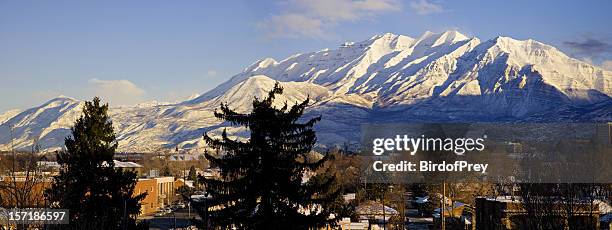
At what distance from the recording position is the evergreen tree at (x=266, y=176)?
679 inches

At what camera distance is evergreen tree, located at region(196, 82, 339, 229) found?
17.2 meters

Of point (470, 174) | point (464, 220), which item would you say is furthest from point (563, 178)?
point (470, 174)

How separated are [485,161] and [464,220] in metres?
7.57

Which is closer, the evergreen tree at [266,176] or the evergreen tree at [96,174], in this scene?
the evergreen tree at [266,176]

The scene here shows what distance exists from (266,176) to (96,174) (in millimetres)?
8874

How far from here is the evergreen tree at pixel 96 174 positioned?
2348 cm

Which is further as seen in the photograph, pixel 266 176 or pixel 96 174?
pixel 96 174

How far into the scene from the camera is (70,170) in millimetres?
23969

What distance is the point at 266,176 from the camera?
17.2 m

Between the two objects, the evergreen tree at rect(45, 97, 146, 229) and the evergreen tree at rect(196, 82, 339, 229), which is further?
the evergreen tree at rect(45, 97, 146, 229)

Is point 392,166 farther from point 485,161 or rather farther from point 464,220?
point 464,220

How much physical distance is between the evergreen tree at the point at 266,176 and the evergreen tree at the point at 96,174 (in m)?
6.57

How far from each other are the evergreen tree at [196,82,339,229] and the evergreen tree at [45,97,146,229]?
21.6 ft

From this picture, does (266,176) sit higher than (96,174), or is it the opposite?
(266,176)
